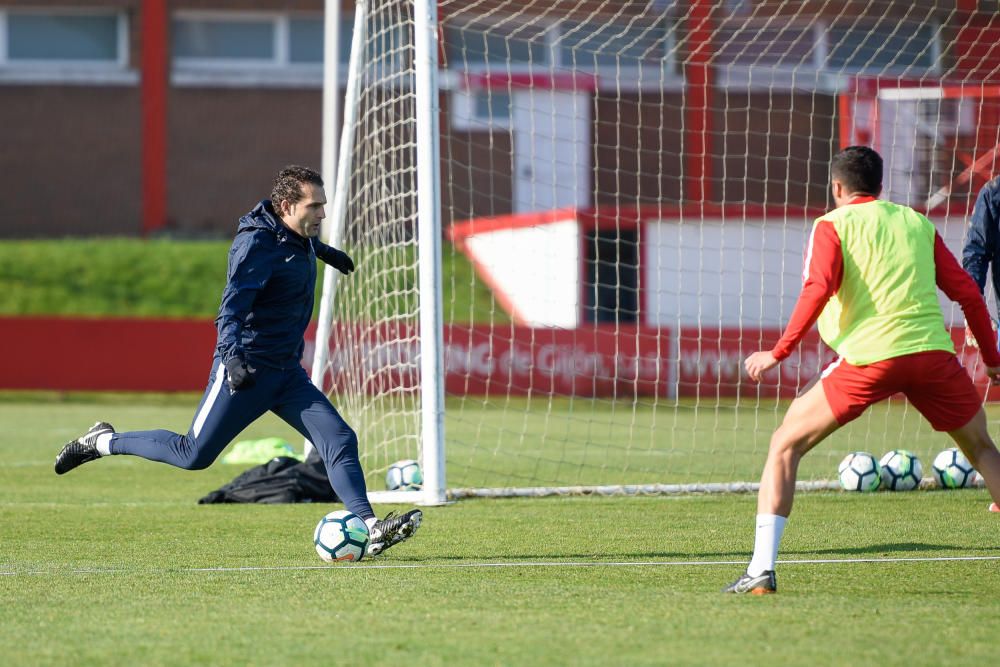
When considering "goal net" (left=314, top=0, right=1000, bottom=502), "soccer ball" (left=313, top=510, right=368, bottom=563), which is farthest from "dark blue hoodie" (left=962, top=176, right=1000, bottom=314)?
"soccer ball" (left=313, top=510, right=368, bottom=563)

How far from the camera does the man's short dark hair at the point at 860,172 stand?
5.71m

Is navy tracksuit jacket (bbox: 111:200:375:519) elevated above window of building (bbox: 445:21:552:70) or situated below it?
below

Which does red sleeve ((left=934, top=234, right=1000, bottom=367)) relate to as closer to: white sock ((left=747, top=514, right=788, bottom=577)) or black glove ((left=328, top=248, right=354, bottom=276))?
white sock ((left=747, top=514, right=788, bottom=577))

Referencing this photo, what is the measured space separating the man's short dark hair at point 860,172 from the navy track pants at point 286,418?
107 inches

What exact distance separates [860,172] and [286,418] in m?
3.10

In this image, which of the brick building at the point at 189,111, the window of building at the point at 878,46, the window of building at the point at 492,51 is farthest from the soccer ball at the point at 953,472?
the brick building at the point at 189,111

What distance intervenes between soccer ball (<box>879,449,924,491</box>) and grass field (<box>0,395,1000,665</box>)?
0.22 meters

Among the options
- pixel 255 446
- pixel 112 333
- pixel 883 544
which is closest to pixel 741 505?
pixel 883 544

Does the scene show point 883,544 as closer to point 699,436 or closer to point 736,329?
point 699,436

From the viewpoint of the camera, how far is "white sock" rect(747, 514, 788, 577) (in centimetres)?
556

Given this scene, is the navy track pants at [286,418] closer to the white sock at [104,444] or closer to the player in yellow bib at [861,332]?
the white sock at [104,444]

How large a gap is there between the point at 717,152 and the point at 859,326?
937 inches

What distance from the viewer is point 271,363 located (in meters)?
6.94

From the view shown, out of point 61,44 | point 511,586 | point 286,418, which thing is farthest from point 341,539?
point 61,44
